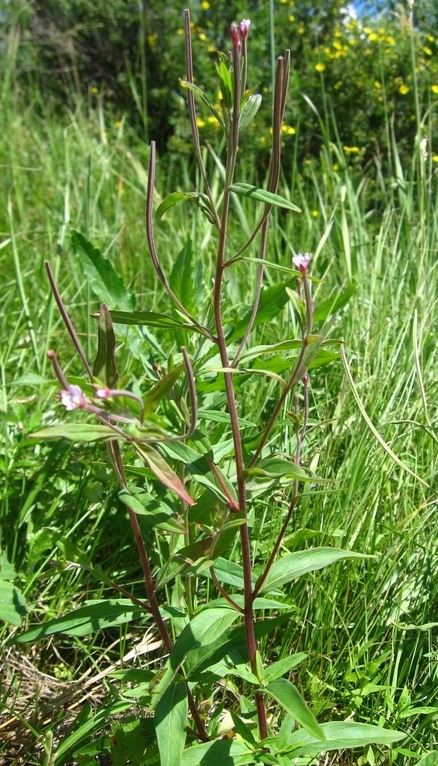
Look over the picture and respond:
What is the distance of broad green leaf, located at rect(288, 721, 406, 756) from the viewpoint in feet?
3.09

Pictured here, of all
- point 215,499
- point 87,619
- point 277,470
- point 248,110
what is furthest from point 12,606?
point 248,110

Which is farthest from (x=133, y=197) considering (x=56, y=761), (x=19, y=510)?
(x=56, y=761)

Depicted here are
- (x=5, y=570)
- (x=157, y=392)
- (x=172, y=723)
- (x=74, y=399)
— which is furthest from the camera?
(x=5, y=570)

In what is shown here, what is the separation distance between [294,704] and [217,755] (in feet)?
0.45

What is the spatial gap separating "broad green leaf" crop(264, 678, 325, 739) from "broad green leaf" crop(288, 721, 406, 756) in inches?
3.6

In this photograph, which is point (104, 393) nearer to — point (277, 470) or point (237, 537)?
point (277, 470)

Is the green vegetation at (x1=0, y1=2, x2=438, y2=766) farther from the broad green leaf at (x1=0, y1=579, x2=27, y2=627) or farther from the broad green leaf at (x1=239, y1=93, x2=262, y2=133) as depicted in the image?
the broad green leaf at (x1=239, y1=93, x2=262, y2=133)

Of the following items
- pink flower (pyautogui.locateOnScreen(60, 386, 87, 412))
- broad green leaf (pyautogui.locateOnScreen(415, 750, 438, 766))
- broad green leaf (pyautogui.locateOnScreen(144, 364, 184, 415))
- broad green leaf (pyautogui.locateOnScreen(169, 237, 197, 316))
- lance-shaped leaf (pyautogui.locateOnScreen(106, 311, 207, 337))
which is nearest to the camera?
pink flower (pyautogui.locateOnScreen(60, 386, 87, 412))

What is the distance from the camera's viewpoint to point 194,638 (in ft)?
2.92

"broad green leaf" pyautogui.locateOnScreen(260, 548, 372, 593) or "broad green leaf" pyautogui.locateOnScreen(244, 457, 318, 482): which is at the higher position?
"broad green leaf" pyautogui.locateOnScreen(244, 457, 318, 482)

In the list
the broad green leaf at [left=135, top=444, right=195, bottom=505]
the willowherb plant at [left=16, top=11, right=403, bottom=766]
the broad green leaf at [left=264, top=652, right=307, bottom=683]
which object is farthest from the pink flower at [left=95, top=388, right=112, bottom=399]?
the broad green leaf at [left=264, top=652, right=307, bottom=683]

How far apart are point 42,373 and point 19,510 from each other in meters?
0.41

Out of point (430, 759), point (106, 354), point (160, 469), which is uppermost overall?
point (106, 354)

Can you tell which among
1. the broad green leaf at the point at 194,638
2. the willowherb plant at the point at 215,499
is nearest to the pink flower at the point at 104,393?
the willowherb plant at the point at 215,499
